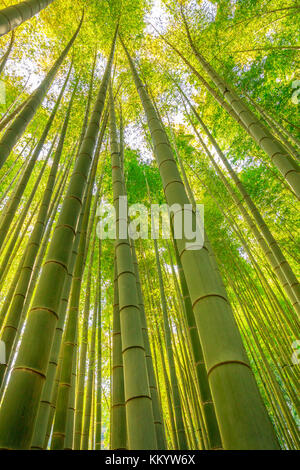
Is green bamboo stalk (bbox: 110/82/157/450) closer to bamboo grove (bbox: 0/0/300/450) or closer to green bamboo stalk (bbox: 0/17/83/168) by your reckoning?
bamboo grove (bbox: 0/0/300/450)

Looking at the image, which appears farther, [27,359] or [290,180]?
[290,180]

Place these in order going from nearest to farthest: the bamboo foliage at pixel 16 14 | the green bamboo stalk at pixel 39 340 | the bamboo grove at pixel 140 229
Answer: the green bamboo stalk at pixel 39 340, the bamboo grove at pixel 140 229, the bamboo foliage at pixel 16 14

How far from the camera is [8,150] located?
1.64 meters

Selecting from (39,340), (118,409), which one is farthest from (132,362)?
(39,340)

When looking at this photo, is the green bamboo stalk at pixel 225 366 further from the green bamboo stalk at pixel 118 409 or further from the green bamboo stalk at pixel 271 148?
the green bamboo stalk at pixel 271 148

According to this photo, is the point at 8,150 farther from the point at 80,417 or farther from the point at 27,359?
the point at 80,417

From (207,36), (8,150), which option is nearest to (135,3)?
(207,36)

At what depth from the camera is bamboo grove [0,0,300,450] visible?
0.89m

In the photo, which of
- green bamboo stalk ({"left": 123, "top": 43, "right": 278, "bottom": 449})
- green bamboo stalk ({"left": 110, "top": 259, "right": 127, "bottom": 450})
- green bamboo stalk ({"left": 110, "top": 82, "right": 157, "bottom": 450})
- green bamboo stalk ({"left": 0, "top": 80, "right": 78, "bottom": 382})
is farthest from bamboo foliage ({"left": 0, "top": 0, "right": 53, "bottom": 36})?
green bamboo stalk ({"left": 110, "top": 259, "right": 127, "bottom": 450})

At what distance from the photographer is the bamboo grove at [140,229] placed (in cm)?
89

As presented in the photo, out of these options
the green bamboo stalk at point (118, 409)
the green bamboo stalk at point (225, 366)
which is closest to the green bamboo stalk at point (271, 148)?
the green bamboo stalk at point (225, 366)

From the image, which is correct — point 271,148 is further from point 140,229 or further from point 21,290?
point 140,229

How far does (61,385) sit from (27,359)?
2.19 feet
